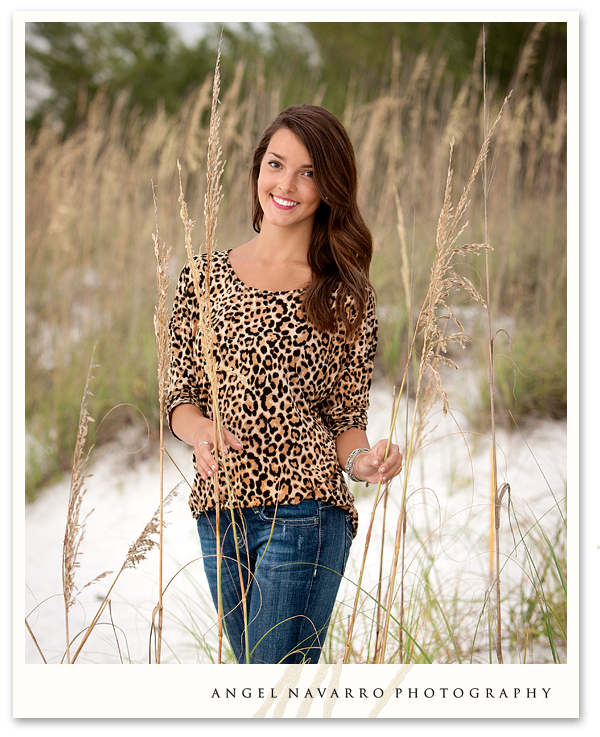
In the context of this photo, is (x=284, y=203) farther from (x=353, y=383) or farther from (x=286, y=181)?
(x=353, y=383)

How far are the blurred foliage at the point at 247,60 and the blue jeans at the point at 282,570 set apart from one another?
6.97 feet

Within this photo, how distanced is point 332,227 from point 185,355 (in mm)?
385

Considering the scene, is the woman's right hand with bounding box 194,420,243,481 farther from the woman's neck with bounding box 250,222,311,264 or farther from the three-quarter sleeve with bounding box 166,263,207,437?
the woman's neck with bounding box 250,222,311,264

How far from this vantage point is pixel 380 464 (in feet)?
3.59

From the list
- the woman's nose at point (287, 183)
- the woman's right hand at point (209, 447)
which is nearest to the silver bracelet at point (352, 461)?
the woman's right hand at point (209, 447)
